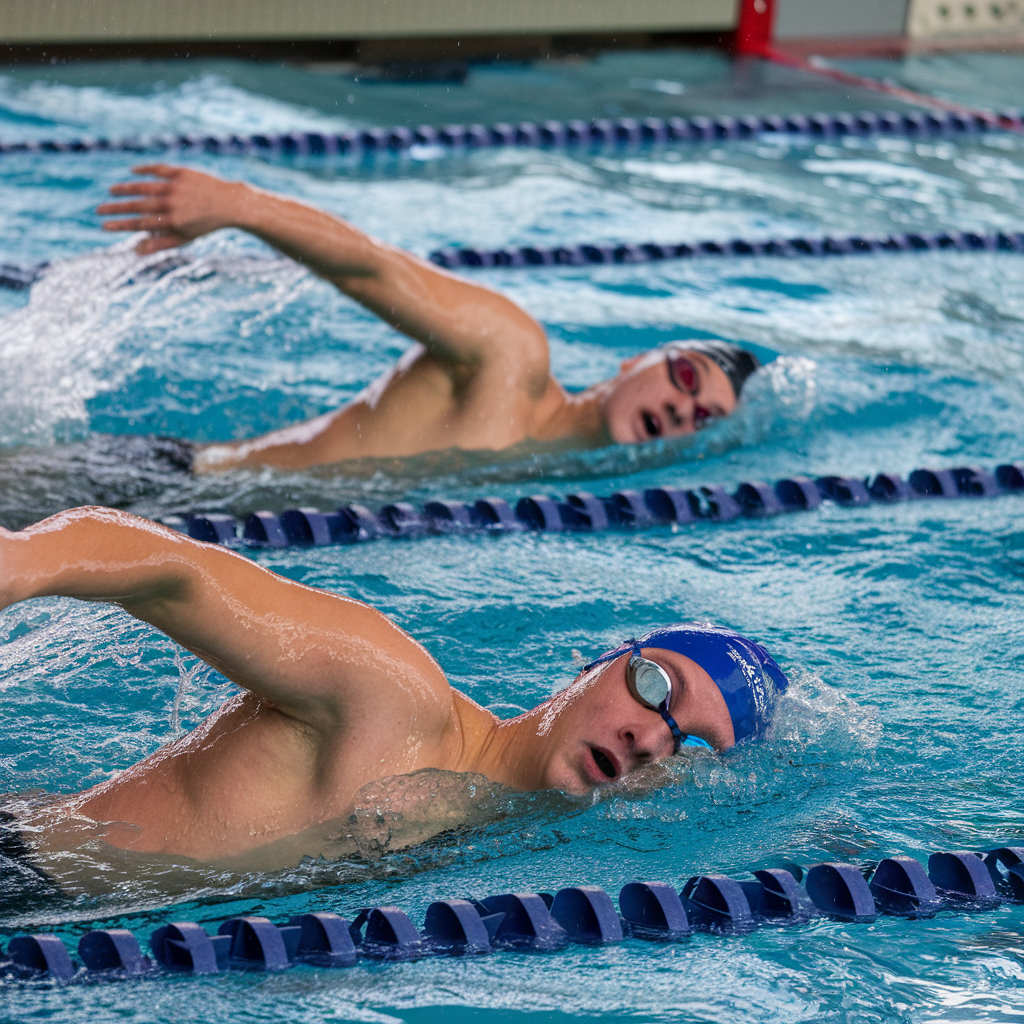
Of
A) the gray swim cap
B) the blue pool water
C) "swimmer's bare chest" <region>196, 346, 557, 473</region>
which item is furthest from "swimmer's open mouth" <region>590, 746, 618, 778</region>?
the gray swim cap

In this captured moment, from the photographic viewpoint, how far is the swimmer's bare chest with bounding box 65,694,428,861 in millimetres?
2057

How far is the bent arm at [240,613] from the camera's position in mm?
1590

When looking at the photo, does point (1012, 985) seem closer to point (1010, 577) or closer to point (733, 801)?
point (733, 801)

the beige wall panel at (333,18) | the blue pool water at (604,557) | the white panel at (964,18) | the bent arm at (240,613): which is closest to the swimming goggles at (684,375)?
the blue pool water at (604,557)

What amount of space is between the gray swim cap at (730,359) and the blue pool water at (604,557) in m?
0.16

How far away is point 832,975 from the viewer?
2084 millimetres

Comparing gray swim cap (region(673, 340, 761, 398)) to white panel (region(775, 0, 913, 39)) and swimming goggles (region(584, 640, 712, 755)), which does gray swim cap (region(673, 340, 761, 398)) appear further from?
white panel (region(775, 0, 913, 39))

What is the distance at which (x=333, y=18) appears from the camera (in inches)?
358

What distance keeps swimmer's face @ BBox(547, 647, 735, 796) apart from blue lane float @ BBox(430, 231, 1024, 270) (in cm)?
370

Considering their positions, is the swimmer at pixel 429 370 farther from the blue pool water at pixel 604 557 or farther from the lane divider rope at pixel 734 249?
the lane divider rope at pixel 734 249

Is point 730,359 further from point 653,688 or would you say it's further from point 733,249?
point 733,249

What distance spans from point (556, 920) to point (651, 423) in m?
2.00

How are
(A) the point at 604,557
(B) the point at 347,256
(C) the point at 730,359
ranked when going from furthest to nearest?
(C) the point at 730,359 < (A) the point at 604,557 < (B) the point at 347,256

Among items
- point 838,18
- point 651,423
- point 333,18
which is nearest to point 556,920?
point 651,423
